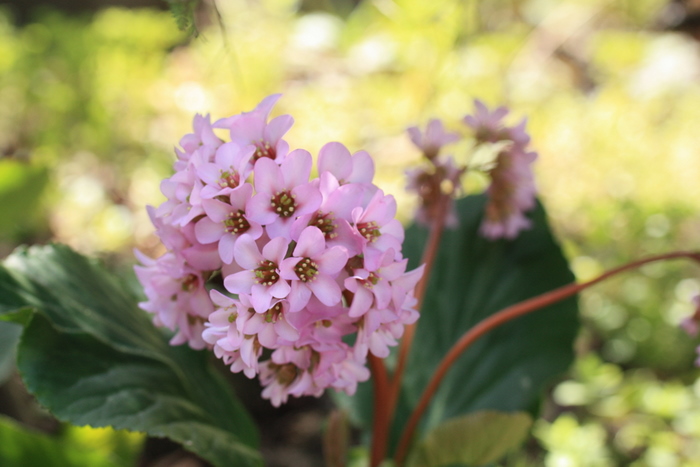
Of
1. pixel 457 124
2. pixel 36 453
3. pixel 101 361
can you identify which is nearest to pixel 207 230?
pixel 101 361

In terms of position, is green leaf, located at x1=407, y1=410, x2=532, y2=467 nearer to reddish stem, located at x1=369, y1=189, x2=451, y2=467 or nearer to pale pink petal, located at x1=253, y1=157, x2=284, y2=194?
reddish stem, located at x1=369, y1=189, x2=451, y2=467

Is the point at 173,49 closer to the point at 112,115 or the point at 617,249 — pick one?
the point at 112,115

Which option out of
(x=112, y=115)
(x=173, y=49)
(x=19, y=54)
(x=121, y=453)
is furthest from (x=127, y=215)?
(x=173, y=49)

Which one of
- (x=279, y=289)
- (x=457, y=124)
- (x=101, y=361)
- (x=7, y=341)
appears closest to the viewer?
(x=279, y=289)

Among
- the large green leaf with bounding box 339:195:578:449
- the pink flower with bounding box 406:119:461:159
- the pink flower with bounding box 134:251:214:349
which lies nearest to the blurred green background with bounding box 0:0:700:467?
the large green leaf with bounding box 339:195:578:449

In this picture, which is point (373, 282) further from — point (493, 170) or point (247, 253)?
point (493, 170)

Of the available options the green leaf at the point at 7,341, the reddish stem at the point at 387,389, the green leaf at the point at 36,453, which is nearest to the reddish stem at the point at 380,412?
the reddish stem at the point at 387,389
